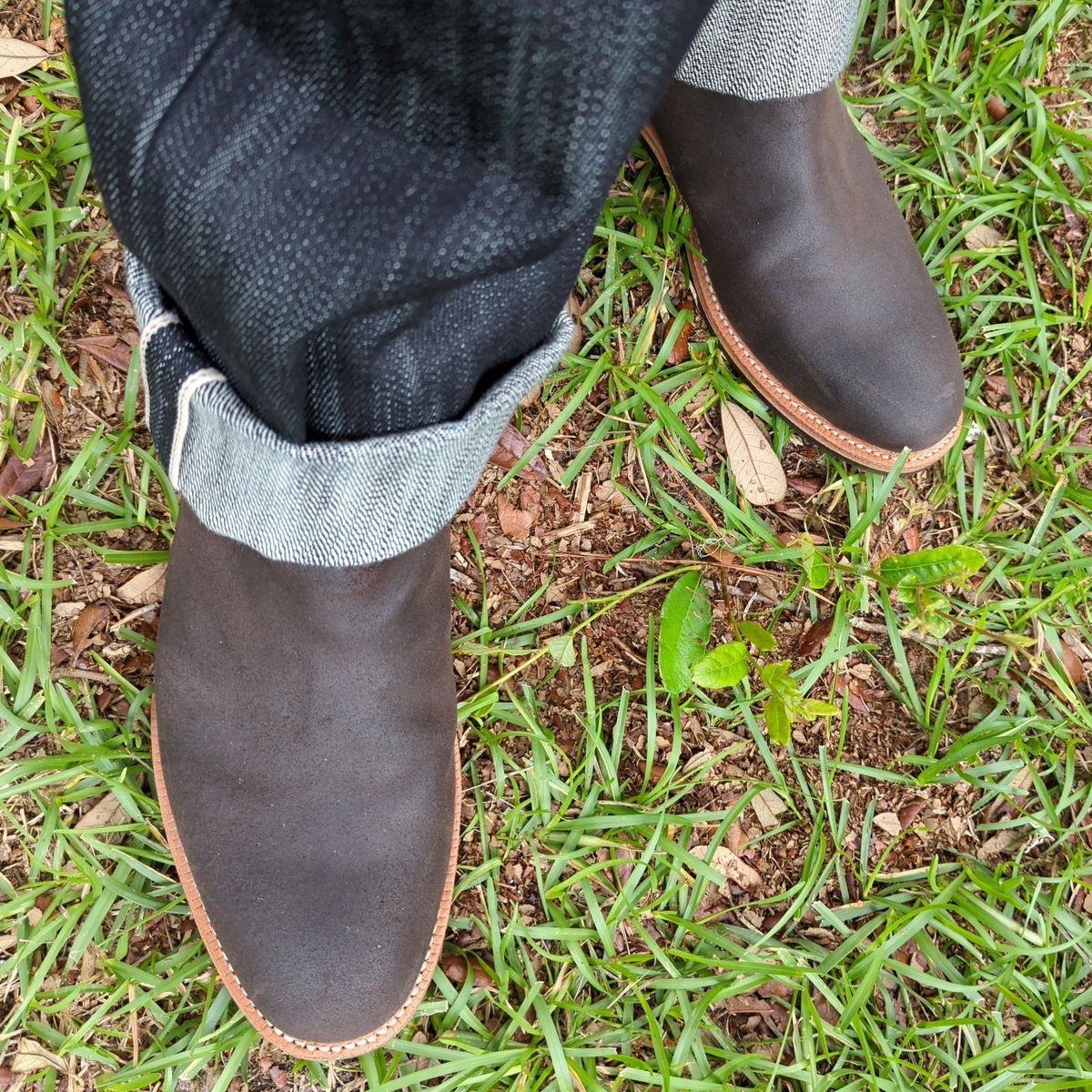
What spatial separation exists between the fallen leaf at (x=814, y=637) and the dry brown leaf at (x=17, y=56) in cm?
146

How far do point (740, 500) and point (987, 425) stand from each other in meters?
0.47

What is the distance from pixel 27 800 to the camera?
4.26ft

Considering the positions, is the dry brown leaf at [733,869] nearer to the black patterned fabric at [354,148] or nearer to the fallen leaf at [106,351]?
the black patterned fabric at [354,148]

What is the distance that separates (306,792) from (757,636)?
698 millimetres

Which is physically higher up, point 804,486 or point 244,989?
point 804,486

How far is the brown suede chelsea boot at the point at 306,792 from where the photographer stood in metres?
1.07

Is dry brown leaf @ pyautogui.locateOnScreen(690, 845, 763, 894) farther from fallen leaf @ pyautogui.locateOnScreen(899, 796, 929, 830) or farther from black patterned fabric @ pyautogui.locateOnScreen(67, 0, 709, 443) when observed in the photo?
black patterned fabric @ pyautogui.locateOnScreen(67, 0, 709, 443)

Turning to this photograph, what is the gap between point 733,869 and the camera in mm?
1443

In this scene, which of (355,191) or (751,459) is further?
(751,459)

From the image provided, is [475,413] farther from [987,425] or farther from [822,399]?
[987,425]

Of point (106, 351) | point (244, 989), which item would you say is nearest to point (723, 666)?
point (244, 989)

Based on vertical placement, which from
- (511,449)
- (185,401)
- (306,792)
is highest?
(185,401)

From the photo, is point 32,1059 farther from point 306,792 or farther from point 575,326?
point 575,326

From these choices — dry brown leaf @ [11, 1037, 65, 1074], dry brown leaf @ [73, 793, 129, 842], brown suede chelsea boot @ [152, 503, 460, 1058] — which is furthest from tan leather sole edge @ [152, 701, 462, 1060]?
dry brown leaf @ [11, 1037, 65, 1074]
